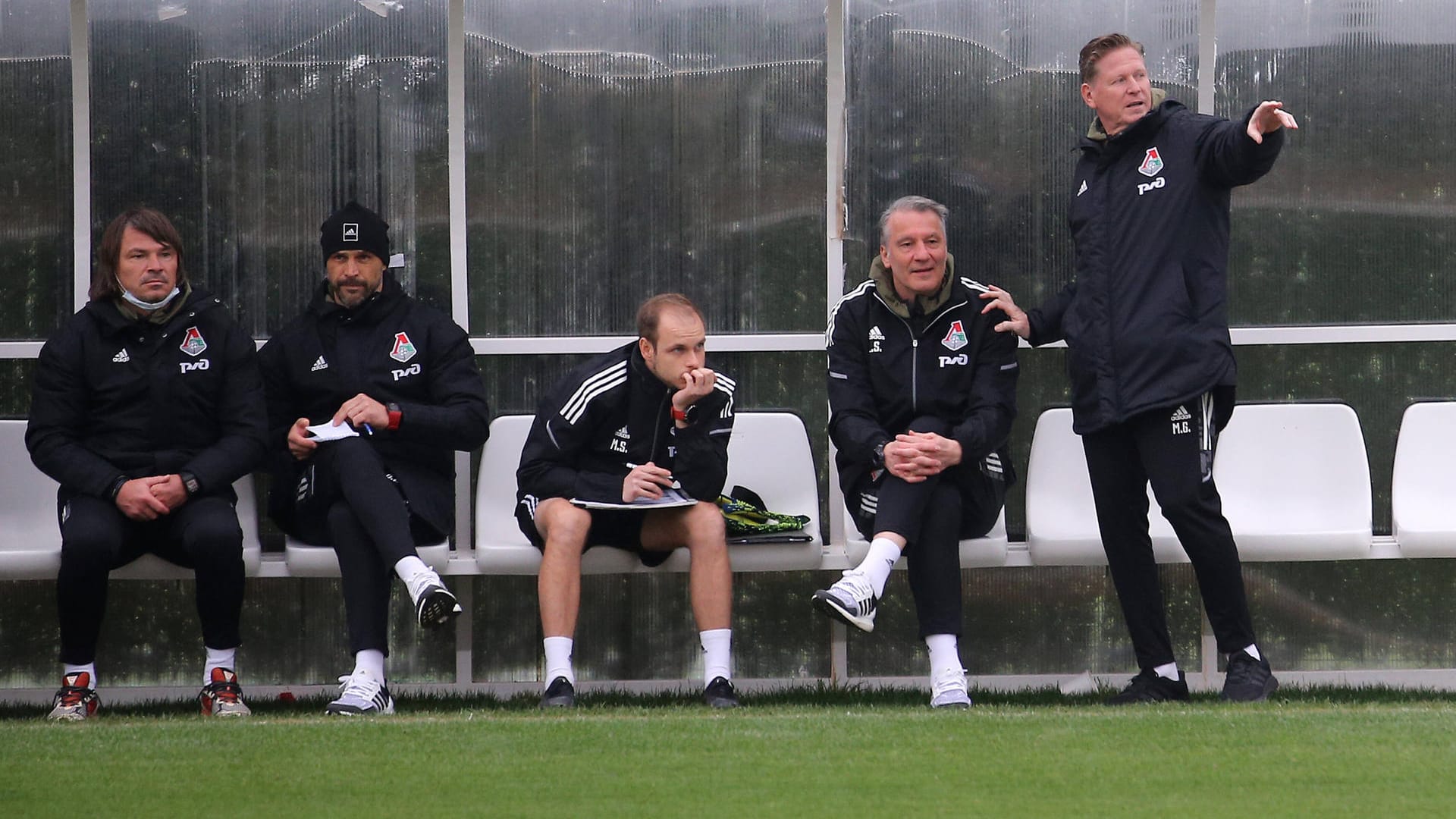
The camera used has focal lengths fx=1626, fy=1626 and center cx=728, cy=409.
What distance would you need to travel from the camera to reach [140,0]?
5.52 meters

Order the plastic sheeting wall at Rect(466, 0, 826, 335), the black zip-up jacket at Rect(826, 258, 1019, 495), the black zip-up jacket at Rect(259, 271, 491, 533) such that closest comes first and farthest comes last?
the black zip-up jacket at Rect(826, 258, 1019, 495) < the black zip-up jacket at Rect(259, 271, 491, 533) < the plastic sheeting wall at Rect(466, 0, 826, 335)

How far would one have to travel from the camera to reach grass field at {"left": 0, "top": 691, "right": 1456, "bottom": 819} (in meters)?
3.21

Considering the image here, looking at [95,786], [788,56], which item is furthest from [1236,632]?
[95,786]

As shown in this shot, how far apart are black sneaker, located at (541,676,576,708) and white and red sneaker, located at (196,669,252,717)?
33.8 inches

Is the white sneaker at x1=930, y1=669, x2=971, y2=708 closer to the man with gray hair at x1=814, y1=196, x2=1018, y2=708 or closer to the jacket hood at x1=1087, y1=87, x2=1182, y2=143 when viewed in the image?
the man with gray hair at x1=814, y1=196, x2=1018, y2=708

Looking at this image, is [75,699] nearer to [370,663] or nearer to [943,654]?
[370,663]

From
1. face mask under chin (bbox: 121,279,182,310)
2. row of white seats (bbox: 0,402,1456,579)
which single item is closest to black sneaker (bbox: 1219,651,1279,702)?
row of white seats (bbox: 0,402,1456,579)

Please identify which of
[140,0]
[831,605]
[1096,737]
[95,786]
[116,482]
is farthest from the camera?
[140,0]

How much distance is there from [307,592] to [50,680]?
93cm

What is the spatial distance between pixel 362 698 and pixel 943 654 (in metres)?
1.61

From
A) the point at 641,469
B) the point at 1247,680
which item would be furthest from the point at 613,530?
the point at 1247,680

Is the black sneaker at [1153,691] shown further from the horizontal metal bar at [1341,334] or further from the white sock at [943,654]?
the horizontal metal bar at [1341,334]

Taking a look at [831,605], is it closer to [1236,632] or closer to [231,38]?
[1236,632]

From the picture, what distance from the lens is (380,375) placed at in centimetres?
507
